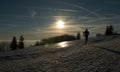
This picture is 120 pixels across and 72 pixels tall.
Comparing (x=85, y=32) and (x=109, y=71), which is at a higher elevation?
(x=85, y=32)

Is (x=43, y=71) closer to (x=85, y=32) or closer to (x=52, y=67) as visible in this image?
(x=52, y=67)

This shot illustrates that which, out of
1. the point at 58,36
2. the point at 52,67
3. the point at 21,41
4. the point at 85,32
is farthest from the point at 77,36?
the point at 52,67

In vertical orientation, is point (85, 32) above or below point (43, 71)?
above

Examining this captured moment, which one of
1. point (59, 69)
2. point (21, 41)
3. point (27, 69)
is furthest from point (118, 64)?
point (21, 41)

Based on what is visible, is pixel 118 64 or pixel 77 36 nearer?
pixel 118 64

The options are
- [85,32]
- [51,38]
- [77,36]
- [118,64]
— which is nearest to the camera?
[118,64]

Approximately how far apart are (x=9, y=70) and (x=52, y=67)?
158 inches

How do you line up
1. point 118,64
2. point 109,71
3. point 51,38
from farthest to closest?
point 51,38, point 118,64, point 109,71

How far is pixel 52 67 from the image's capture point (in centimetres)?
1551

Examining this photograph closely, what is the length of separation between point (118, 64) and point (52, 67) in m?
5.90

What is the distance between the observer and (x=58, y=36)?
351 feet

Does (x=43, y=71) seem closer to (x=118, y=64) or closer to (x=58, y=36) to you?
(x=118, y=64)

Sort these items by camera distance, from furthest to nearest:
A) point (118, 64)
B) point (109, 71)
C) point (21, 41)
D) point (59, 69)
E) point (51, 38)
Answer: point (51, 38), point (21, 41), point (59, 69), point (118, 64), point (109, 71)

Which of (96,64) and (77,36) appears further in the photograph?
(77,36)
